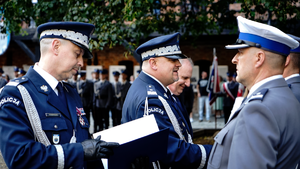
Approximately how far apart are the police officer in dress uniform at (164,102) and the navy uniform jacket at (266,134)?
723 millimetres

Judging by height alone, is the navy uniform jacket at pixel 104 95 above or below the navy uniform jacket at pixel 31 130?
below

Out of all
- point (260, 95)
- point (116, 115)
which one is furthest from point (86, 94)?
point (260, 95)

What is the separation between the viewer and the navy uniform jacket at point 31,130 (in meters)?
1.83

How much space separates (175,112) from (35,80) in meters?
1.22

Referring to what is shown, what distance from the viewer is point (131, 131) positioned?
213 cm

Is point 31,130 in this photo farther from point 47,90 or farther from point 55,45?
point 55,45

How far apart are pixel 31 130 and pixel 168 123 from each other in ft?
3.59

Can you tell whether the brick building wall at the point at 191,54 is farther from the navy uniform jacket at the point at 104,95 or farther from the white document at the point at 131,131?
the white document at the point at 131,131

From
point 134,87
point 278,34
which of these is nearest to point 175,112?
point 134,87

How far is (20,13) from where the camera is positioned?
7.39m

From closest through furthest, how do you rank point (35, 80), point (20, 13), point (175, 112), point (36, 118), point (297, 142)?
point (297, 142), point (36, 118), point (35, 80), point (175, 112), point (20, 13)

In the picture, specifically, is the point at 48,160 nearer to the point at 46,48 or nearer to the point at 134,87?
the point at 46,48

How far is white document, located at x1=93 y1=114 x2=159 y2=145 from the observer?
208cm

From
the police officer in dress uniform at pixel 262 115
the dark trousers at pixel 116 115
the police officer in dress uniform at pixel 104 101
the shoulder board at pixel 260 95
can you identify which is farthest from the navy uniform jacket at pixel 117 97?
the shoulder board at pixel 260 95
